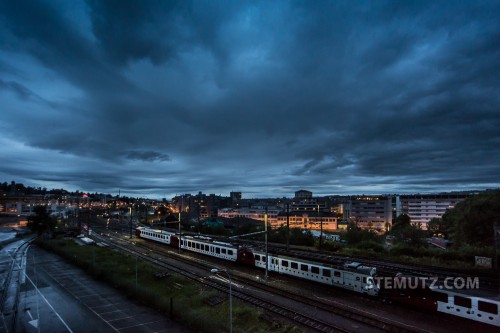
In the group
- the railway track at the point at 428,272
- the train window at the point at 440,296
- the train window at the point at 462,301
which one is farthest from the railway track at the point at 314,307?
the railway track at the point at 428,272

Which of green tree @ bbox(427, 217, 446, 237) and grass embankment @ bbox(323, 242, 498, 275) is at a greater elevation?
grass embankment @ bbox(323, 242, 498, 275)

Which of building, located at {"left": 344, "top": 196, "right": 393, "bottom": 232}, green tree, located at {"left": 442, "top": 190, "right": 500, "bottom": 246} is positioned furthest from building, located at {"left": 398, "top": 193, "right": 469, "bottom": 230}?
green tree, located at {"left": 442, "top": 190, "right": 500, "bottom": 246}

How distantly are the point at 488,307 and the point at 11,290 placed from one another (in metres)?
40.5

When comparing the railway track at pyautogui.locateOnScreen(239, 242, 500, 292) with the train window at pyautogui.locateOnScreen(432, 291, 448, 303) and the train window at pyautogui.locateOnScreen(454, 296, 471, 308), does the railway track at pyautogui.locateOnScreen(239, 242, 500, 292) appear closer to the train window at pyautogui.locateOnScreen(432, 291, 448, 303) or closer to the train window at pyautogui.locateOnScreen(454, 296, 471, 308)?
the train window at pyautogui.locateOnScreen(432, 291, 448, 303)

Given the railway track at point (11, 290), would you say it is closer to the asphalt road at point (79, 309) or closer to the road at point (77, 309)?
the road at point (77, 309)

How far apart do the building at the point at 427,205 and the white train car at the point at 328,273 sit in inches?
5299

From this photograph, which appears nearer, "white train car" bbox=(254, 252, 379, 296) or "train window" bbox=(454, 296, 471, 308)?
"train window" bbox=(454, 296, 471, 308)

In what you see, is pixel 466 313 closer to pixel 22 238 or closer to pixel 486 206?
A: pixel 486 206

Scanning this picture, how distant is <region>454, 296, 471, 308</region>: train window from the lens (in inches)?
726

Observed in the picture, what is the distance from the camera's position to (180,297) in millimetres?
25141

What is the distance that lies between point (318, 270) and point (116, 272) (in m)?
22.6

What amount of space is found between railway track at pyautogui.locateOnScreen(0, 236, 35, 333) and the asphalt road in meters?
0.42

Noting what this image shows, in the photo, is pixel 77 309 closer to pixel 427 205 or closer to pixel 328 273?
pixel 328 273

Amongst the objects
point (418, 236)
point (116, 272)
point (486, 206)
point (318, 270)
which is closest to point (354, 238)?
point (418, 236)
